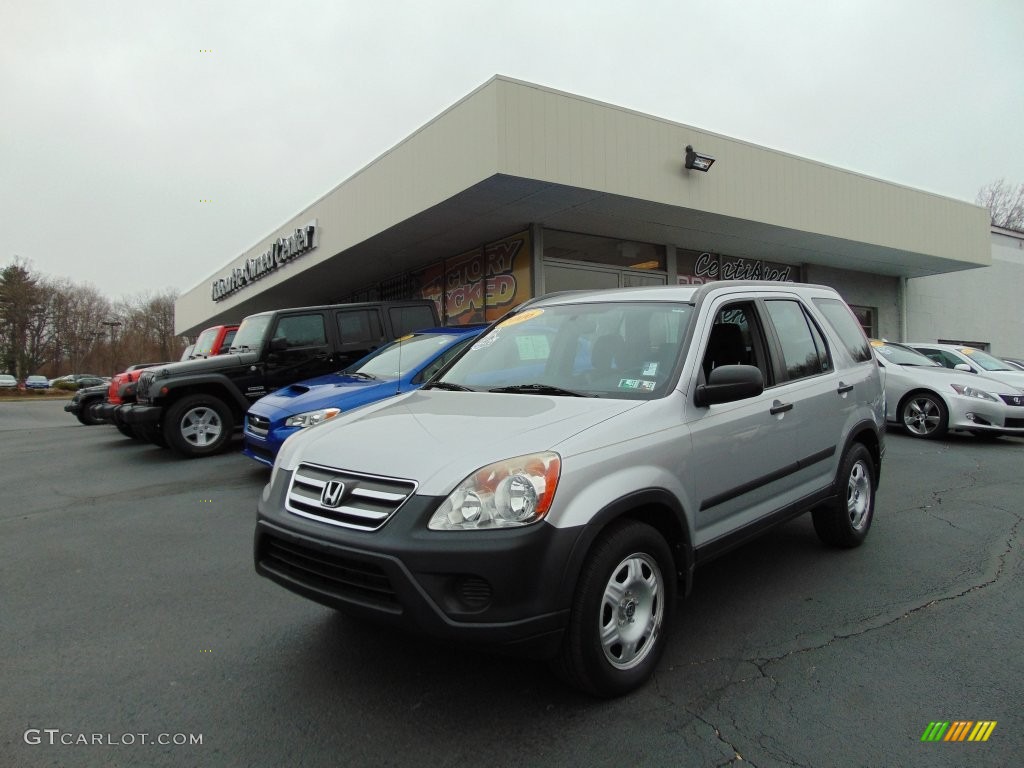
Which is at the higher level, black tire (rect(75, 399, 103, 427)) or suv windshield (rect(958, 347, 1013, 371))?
suv windshield (rect(958, 347, 1013, 371))

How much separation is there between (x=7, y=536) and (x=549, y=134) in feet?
28.7

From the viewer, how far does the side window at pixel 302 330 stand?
887cm

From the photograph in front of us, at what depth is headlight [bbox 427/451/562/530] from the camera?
2303 mm

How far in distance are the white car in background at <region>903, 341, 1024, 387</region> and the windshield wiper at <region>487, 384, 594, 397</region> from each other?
9.00 meters

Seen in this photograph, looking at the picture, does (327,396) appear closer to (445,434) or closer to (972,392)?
(445,434)

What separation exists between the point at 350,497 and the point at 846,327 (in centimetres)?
394

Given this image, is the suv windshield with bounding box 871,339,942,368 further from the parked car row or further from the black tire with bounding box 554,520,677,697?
the black tire with bounding box 554,520,677,697

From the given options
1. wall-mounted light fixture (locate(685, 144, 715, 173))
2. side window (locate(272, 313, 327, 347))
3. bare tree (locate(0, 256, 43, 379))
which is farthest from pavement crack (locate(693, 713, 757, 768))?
bare tree (locate(0, 256, 43, 379))

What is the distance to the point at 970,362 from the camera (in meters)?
10.1

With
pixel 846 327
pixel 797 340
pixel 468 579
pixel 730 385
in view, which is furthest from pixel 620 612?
pixel 846 327

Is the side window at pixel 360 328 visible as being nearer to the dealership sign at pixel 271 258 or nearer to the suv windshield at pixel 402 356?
the suv windshield at pixel 402 356

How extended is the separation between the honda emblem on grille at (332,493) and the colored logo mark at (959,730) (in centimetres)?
239

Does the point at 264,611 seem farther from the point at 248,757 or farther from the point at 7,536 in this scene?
the point at 7,536

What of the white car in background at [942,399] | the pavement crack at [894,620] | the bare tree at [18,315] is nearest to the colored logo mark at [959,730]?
the pavement crack at [894,620]
